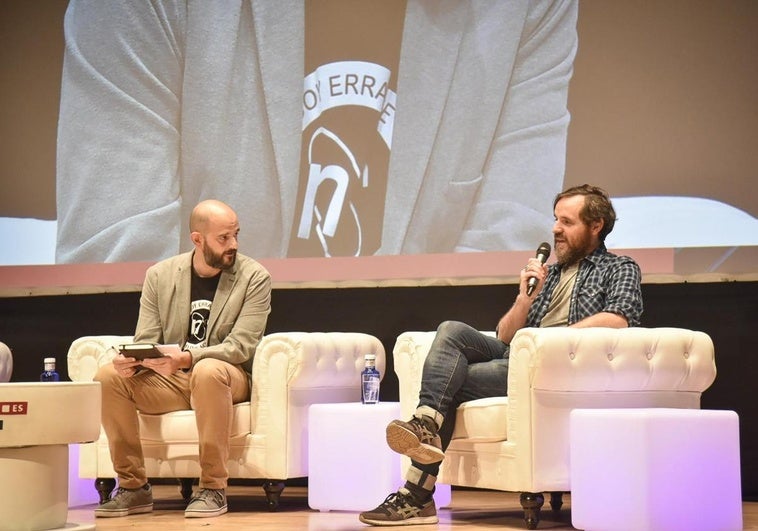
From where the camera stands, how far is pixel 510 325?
13.3 feet

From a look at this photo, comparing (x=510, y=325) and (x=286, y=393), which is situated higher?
(x=510, y=325)

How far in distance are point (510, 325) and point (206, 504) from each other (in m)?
1.35

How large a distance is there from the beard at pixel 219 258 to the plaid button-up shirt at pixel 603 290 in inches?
50.5

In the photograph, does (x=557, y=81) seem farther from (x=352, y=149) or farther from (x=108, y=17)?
(x=108, y=17)

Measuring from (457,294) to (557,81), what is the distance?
1178 millimetres

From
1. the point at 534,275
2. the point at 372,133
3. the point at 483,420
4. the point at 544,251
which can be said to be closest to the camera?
the point at 483,420

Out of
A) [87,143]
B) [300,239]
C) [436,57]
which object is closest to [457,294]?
[300,239]

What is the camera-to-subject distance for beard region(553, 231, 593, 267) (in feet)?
13.4

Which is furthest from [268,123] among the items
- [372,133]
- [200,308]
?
[200,308]

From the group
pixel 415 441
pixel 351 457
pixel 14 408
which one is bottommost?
pixel 351 457

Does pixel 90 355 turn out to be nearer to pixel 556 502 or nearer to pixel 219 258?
pixel 219 258

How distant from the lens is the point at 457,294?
5.38 metres

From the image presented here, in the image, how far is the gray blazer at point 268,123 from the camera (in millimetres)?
5238

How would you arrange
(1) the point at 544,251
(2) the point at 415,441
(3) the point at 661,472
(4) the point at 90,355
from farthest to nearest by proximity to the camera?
(4) the point at 90,355
(1) the point at 544,251
(2) the point at 415,441
(3) the point at 661,472
